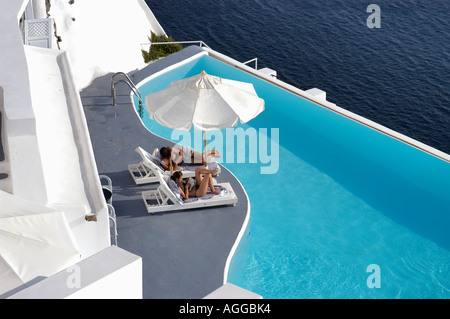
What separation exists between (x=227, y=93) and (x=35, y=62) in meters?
3.34

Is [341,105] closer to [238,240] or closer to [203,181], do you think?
[203,181]

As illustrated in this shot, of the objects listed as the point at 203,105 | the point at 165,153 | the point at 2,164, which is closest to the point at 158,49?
the point at 165,153

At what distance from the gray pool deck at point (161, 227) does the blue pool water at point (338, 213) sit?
488 mm

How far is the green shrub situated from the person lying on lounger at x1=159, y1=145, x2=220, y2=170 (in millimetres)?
6275

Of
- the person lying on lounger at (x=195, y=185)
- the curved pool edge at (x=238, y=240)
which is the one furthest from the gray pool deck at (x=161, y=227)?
the person lying on lounger at (x=195, y=185)

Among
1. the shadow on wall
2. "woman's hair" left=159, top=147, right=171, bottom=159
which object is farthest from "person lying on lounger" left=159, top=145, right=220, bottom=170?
the shadow on wall

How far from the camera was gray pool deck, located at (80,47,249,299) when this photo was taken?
28.3ft

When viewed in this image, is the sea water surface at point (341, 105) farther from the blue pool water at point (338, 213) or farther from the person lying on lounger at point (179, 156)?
the person lying on lounger at point (179, 156)

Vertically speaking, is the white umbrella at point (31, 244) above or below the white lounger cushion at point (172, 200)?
above

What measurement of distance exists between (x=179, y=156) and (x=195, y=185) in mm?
899

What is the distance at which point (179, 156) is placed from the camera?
11023mm

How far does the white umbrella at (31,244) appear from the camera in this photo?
5684 mm

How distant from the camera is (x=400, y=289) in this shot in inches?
368

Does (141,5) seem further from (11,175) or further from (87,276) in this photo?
(87,276)
